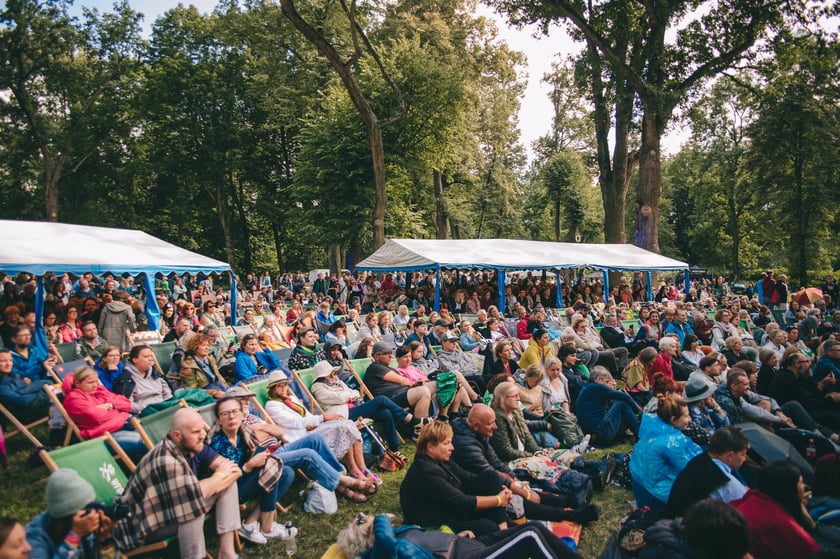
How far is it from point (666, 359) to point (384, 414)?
14.5 feet

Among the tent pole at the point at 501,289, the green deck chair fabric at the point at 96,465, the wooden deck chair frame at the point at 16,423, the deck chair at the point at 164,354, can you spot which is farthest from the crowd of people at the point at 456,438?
the tent pole at the point at 501,289

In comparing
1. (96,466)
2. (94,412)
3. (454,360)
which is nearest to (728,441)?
(96,466)

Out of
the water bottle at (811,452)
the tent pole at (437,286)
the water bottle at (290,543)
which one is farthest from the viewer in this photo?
the tent pole at (437,286)

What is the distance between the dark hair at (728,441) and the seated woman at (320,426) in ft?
9.68

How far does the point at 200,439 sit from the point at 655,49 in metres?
21.8

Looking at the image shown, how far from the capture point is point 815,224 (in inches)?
1000

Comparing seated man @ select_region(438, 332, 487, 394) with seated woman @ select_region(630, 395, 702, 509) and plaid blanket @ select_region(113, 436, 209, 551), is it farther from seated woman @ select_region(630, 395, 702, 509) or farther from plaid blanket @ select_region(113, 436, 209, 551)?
plaid blanket @ select_region(113, 436, 209, 551)

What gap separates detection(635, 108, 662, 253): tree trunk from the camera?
20.7 m

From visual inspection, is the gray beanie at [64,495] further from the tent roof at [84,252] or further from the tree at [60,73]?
the tree at [60,73]

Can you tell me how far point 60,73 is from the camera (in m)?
26.4

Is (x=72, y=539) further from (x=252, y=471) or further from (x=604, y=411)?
(x=604, y=411)

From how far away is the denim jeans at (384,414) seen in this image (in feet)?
19.1

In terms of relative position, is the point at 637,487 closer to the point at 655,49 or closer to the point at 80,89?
the point at 655,49

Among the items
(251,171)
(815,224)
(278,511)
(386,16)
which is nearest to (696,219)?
(815,224)
